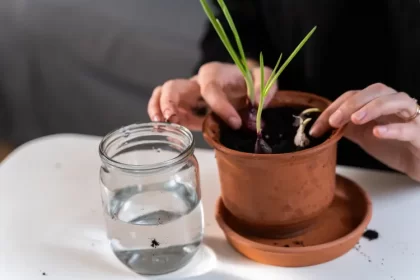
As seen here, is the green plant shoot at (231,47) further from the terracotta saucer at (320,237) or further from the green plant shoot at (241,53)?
the terracotta saucer at (320,237)

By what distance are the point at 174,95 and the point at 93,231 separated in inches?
7.7

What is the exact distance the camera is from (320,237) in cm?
63

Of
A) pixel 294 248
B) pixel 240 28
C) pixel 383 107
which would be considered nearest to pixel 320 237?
pixel 294 248

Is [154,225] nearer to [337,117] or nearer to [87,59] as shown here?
[337,117]

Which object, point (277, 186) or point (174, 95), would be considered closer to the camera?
point (277, 186)

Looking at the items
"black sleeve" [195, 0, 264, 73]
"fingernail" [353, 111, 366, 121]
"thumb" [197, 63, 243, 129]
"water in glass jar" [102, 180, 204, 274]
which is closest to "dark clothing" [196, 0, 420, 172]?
"black sleeve" [195, 0, 264, 73]

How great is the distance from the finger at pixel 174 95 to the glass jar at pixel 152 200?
1.8 inches

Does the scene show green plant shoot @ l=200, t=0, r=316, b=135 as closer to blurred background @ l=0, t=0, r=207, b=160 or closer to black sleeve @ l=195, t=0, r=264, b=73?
black sleeve @ l=195, t=0, r=264, b=73

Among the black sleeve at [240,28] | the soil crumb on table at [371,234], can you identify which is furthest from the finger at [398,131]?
the black sleeve at [240,28]

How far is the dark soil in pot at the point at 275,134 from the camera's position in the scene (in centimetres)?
62

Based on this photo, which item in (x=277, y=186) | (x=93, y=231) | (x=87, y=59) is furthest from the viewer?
(x=87, y=59)

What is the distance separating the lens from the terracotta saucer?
60cm

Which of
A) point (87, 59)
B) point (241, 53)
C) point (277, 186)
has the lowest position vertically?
point (87, 59)

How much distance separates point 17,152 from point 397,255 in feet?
1.78
